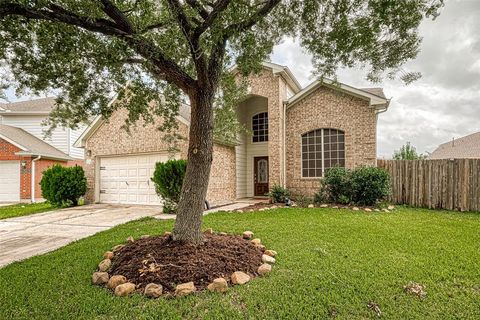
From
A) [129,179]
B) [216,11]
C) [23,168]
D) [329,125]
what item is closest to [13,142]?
[23,168]

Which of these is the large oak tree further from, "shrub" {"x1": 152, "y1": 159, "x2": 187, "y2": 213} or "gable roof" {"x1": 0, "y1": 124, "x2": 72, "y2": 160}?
"gable roof" {"x1": 0, "y1": 124, "x2": 72, "y2": 160}

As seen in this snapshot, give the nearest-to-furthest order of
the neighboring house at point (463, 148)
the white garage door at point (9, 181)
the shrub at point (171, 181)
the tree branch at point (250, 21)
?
1. the tree branch at point (250, 21)
2. the shrub at point (171, 181)
3. the white garage door at point (9, 181)
4. the neighboring house at point (463, 148)

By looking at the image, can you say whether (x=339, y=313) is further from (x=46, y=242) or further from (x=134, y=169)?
(x=134, y=169)

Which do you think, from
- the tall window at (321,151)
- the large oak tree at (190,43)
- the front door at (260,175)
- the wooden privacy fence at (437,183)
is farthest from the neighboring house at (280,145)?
the large oak tree at (190,43)

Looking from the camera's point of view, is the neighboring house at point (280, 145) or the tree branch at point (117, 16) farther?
the neighboring house at point (280, 145)

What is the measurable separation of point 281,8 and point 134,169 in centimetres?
955

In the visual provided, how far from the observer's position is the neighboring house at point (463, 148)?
20.1m

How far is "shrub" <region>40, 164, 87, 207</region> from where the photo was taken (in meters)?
11.7

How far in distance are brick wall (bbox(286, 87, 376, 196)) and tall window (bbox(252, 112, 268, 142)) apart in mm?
2026

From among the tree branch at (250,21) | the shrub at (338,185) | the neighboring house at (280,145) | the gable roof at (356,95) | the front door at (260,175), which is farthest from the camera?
the front door at (260,175)

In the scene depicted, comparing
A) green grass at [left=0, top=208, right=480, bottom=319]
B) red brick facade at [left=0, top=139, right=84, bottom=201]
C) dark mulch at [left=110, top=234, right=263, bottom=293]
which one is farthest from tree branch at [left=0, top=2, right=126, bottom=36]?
red brick facade at [left=0, top=139, right=84, bottom=201]

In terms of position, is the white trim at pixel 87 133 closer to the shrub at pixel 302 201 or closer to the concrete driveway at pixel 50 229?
the concrete driveway at pixel 50 229

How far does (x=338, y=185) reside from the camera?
10.2 metres

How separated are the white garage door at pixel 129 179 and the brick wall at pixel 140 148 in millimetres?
371
